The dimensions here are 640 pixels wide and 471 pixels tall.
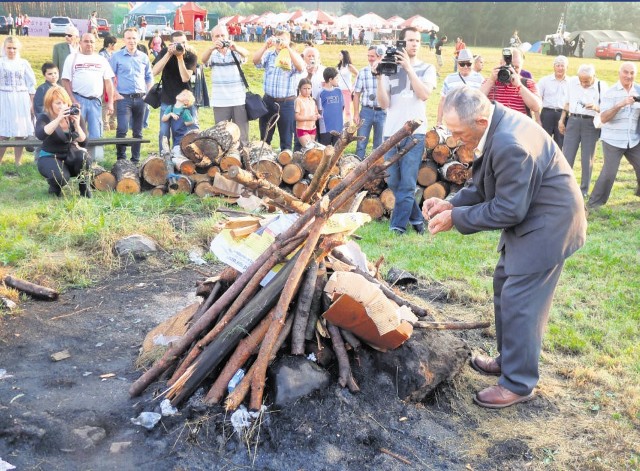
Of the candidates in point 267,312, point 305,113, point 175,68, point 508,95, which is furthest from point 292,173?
point 267,312

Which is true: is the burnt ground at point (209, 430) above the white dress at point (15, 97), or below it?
below

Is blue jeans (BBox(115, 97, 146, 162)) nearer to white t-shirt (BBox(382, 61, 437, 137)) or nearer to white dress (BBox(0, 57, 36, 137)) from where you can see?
white dress (BBox(0, 57, 36, 137))

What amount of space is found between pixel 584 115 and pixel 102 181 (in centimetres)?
738

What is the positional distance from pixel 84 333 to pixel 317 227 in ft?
7.66

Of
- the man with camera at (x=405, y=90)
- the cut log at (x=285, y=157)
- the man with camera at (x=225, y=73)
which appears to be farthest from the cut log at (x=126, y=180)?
the man with camera at (x=405, y=90)

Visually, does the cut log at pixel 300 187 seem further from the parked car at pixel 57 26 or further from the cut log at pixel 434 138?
the parked car at pixel 57 26

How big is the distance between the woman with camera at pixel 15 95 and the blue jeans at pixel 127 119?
156 centimetres

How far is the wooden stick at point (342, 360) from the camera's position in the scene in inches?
155

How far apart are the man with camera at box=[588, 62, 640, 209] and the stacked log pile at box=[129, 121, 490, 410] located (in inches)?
261

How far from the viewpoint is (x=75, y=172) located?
30.2ft

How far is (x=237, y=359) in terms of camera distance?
394 cm

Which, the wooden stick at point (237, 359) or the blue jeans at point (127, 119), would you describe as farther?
the blue jeans at point (127, 119)

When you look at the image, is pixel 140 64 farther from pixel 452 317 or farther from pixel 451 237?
pixel 452 317

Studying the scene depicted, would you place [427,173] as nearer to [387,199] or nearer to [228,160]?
[387,199]
